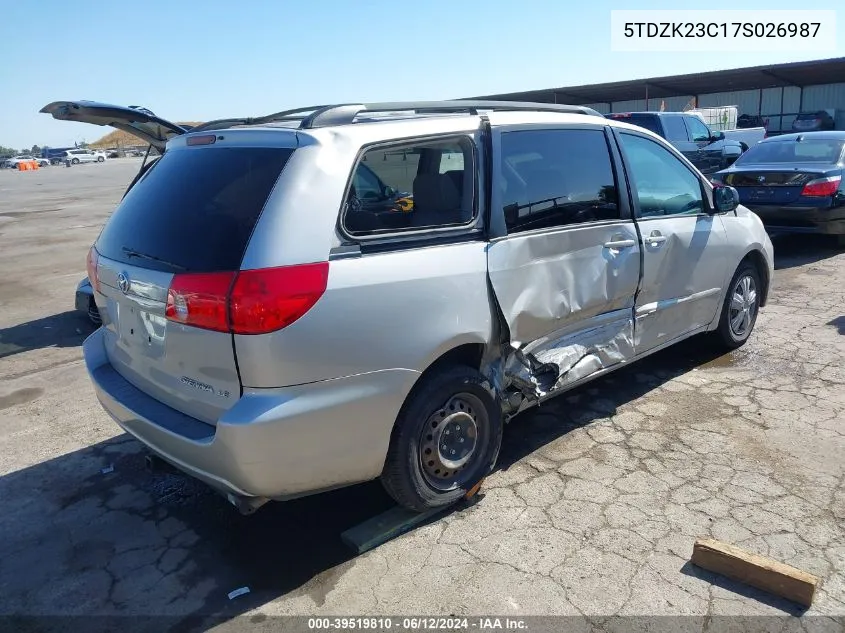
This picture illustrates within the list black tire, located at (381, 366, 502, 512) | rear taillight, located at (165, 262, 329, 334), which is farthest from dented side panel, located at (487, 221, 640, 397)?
rear taillight, located at (165, 262, 329, 334)

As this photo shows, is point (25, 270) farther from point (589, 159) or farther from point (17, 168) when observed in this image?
point (17, 168)

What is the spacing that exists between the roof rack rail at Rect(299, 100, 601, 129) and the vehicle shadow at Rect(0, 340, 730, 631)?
1.94 metres

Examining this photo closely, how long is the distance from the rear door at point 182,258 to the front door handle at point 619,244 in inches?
82.4

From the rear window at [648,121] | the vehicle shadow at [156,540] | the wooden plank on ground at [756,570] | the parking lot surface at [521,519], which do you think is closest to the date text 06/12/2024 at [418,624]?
the parking lot surface at [521,519]

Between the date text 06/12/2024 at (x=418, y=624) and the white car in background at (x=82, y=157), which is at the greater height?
the white car in background at (x=82, y=157)

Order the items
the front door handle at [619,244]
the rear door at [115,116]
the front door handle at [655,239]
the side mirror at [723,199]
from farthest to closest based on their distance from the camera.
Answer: the rear door at [115,116], the side mirror at [723,199], the front door handle at [655,239], the front door handle at [619,244]

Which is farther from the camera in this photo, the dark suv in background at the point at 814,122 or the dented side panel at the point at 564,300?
the dark suv in background at the point at 814,122

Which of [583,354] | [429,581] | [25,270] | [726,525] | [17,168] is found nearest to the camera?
[429,581]

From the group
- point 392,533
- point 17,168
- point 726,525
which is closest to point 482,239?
point 392,533

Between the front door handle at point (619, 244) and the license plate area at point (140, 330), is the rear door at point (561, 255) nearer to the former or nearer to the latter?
the front door handle at point (619, 244)

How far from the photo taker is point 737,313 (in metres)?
5.52

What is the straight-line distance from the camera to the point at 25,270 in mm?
10805

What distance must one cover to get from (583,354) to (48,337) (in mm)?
5523

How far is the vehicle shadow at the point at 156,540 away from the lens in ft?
9.63
